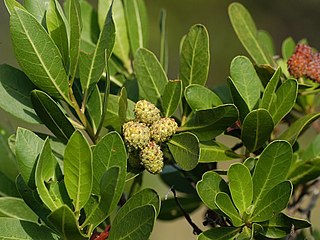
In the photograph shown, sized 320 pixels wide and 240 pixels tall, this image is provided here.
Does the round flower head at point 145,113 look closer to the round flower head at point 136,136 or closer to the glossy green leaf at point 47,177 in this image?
the round flower head at point 136,136

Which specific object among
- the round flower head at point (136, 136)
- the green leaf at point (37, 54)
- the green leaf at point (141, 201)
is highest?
the green leaf at point (37, 54)

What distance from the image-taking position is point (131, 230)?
94cm

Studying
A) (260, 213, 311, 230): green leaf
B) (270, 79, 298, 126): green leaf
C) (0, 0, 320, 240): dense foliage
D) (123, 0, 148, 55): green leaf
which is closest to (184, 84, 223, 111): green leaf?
(0, 0, 320, 240): dense foliage

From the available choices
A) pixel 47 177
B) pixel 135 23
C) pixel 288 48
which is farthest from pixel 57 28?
pixel 288 48

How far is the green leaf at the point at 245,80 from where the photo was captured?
3.59 ft

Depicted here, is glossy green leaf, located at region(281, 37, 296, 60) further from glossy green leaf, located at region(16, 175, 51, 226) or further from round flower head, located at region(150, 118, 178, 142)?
glossy green leaf, located at region(16, 175, 51, 226)

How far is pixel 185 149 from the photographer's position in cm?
105

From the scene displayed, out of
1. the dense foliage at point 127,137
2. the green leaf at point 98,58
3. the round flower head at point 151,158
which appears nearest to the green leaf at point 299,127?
the dense foliage at point 127,137

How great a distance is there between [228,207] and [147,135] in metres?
0.16

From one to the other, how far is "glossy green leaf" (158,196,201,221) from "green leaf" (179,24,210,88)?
33 centimetres

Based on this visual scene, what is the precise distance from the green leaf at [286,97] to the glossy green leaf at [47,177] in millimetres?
364

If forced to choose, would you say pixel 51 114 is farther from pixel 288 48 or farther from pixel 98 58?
pixel 288 48

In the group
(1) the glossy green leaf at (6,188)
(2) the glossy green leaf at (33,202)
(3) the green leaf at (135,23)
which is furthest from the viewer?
(3) the green leaf at (135,23)

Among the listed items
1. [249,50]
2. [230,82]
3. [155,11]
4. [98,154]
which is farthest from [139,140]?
[155,11]
